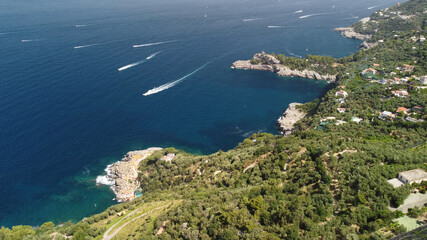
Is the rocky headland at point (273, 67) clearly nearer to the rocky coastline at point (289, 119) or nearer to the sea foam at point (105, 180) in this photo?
the rocky coastline at point (289, 119)

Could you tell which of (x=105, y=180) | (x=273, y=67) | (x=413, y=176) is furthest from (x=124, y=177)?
(x=273, y=67)

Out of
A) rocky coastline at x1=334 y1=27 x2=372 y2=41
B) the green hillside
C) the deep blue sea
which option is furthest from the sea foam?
rocky coastline at x1=334 y1=27 x2=372 y2=41

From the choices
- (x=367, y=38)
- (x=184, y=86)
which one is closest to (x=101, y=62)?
(x=184, y=86)

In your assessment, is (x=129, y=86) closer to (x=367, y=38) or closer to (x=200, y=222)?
(x=200, y=222)

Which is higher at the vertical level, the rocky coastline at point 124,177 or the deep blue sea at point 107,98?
the deep blue sea at point 107,98

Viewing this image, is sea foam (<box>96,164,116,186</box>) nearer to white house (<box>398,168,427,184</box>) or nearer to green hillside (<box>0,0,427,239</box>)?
green hillside (<box>0,0,427,239</box>)

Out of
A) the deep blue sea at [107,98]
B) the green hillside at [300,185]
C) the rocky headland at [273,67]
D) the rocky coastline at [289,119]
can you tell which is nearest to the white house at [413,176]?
the green hillside at [300,185]
